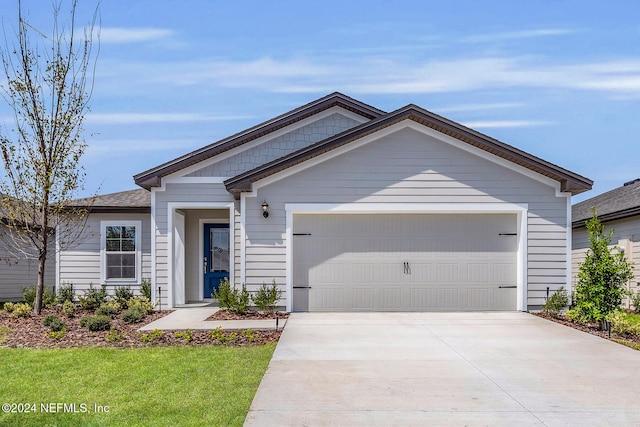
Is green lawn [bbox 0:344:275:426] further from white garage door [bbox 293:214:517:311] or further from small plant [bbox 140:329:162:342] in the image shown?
white garage door [bbox 293:214:517:311]

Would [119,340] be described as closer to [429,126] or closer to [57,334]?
[57,334]

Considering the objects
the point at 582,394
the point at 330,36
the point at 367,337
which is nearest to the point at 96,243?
the point at 330,36

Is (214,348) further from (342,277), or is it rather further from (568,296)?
(568,296)

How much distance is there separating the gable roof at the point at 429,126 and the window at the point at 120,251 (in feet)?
14.9

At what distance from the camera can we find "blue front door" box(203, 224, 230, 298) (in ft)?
51.6

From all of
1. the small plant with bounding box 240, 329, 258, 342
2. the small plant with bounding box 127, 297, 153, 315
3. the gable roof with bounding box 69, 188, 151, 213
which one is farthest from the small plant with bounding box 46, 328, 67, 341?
the gable roof with bounding box 69, 188, 151, 213

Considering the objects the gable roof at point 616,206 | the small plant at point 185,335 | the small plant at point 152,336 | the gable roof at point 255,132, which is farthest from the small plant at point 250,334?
the gable roof at point 616,206

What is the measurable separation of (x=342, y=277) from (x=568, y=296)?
501 cm

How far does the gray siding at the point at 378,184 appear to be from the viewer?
12.3 meters

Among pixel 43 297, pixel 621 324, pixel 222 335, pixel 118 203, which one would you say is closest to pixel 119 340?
pixel 222 335

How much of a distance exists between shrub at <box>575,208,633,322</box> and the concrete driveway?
640mm

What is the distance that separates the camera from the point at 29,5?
13109 millimetres

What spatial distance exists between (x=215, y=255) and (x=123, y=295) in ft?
8.69

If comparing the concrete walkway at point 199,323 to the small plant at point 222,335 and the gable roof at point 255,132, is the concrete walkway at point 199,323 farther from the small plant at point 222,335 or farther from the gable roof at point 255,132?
the gable roof at point 255,132
